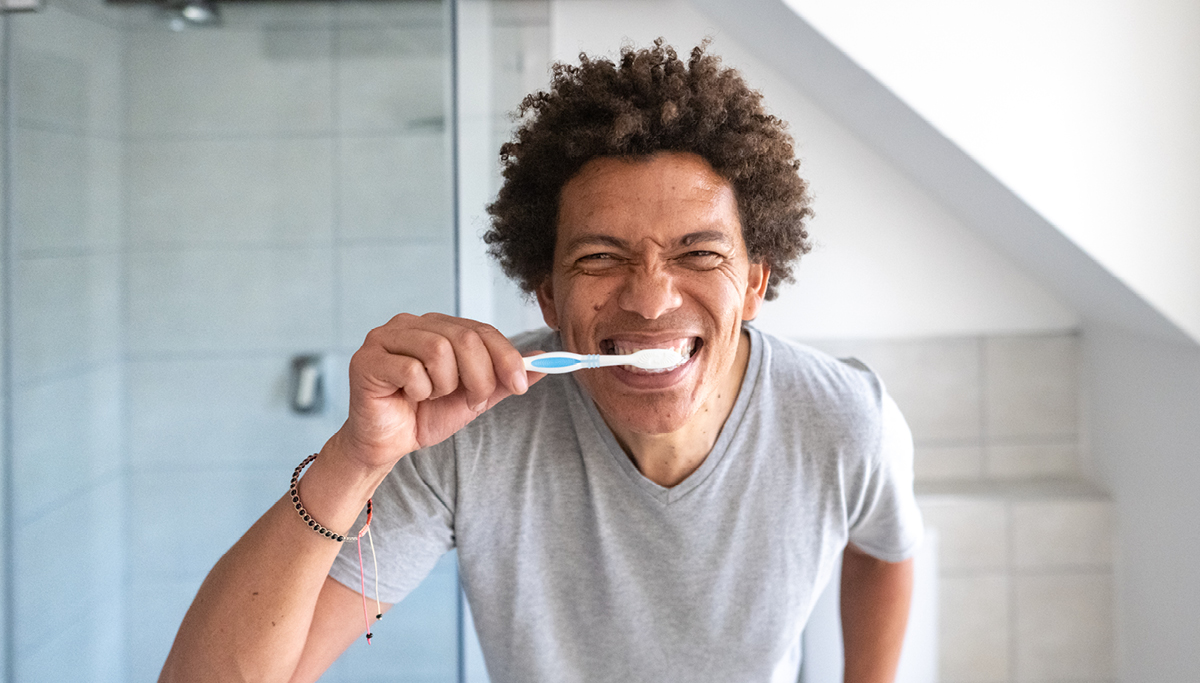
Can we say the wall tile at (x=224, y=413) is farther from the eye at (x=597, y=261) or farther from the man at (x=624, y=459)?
the eye at (x=597, y=261)

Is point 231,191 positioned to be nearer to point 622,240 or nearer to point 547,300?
point 547,300

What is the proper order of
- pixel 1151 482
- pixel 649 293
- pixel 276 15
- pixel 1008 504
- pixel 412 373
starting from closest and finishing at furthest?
pixel 412 373 < pixel 649 293 < pixel 276 15 < pixel 1151 482 < pixel 1008 504

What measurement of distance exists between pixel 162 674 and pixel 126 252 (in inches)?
19.0

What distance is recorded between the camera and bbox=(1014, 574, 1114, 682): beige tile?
6.48ft

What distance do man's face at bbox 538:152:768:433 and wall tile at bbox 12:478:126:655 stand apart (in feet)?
1.88

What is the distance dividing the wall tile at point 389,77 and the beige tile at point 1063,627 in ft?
5.37

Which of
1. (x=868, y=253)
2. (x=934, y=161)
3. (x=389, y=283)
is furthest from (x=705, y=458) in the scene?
(x=868, y=253)

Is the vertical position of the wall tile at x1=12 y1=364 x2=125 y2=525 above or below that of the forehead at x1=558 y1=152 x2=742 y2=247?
below

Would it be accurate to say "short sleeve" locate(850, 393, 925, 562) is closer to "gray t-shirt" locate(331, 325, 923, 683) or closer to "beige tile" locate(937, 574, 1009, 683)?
"gray t-shirt" locate(331, 325, 923, 683)

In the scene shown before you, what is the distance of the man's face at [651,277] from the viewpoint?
33.0 inches

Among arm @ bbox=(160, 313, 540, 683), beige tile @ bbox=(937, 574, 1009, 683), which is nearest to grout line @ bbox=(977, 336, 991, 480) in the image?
beige tile @ bbox=(937, 574, 1009, 683)

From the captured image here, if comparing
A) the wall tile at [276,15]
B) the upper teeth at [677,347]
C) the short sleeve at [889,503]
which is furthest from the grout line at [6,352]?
the short sleeve at [889,503]

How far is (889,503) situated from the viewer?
3.46 ft

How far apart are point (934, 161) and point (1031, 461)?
2.73 feet
